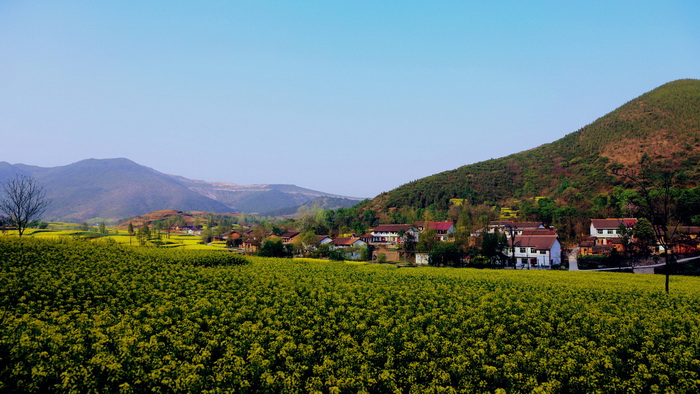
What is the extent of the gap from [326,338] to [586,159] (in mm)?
146917

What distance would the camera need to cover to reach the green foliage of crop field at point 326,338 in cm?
1275

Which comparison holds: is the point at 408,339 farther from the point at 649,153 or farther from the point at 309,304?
the point at 649,153

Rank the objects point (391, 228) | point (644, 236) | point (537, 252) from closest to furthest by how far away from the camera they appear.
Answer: point (644, 236)
point (537, 252)
point (391, 228)

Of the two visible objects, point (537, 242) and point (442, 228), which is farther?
point (442, 228)

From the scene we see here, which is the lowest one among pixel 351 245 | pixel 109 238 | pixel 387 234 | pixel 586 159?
pixel 351 245

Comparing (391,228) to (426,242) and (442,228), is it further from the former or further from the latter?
(426,242)

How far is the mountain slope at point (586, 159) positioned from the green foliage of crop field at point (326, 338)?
100783 millimetres

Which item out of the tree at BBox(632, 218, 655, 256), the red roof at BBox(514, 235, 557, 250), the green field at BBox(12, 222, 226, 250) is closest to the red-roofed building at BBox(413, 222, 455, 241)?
the red roof at BBox(514, 235, 557, 250)

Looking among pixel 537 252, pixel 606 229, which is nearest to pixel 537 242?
pixel 537 252

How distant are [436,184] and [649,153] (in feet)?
224

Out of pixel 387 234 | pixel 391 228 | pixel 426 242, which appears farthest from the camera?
pixel 391 228

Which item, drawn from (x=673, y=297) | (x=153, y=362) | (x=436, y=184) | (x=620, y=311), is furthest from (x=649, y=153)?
(x=153, y=362)

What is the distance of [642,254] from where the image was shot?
206ft

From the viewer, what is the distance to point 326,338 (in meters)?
17.7
